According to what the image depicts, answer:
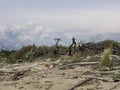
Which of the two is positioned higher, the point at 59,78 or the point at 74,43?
the point at 74,43

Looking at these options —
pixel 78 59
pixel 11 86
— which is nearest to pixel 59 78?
pixel 11 86

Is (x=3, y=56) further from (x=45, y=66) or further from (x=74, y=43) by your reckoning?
(x=45, y=66)

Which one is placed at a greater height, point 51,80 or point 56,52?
point 56,52

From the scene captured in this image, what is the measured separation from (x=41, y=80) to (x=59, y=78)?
2.19ft

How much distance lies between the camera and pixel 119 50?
21.8 metres

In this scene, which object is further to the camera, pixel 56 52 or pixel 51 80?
pixel 56 52

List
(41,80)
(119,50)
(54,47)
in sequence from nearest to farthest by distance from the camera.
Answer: (41,80) < (119,50) < (54,47)

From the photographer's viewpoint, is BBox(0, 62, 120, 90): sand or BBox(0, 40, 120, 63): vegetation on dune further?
BBox(0, 40, 120, 63): vegetation on dune

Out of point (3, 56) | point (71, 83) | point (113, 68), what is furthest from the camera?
point (3, 56)

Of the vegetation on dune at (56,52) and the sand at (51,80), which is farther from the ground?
the vegetation on dune at (56,52)

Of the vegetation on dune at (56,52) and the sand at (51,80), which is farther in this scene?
the vegetation on dune at (56,52)

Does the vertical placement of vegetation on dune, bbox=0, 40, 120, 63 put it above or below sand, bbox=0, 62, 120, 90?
above

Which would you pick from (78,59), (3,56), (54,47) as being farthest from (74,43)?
(3,56)

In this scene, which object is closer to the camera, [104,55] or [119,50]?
[104,55]
